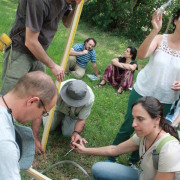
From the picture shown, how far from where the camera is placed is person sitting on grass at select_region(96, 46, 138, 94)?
5.24 meters

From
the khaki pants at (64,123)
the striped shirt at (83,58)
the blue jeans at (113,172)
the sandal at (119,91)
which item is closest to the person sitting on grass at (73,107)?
the khaki pants at (64,123)

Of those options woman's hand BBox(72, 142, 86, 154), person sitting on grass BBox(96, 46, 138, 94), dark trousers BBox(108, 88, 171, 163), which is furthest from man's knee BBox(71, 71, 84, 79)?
woman's hand BBox(72, 142, 86, 154)

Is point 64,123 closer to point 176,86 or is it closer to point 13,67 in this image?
point 13,67

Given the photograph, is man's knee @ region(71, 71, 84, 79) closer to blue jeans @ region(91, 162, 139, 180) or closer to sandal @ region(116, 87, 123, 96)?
sandal @ region(116, 87, 123, 96)

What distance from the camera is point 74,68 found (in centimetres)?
546

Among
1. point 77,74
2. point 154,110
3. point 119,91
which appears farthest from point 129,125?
point 77,74

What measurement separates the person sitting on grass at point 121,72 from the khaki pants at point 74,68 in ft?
1.35

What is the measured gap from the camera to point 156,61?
99.1 inches

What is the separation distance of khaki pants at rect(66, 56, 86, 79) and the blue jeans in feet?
8.95

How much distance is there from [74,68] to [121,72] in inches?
35.2

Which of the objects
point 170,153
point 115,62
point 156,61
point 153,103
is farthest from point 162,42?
point 115,62

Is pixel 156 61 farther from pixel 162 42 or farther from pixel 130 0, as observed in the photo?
pixel 130 0

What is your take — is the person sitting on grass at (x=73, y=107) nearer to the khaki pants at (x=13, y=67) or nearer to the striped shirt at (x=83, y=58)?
the khaki pants at (x=13, y=67)

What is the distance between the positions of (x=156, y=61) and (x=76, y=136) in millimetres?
1104
